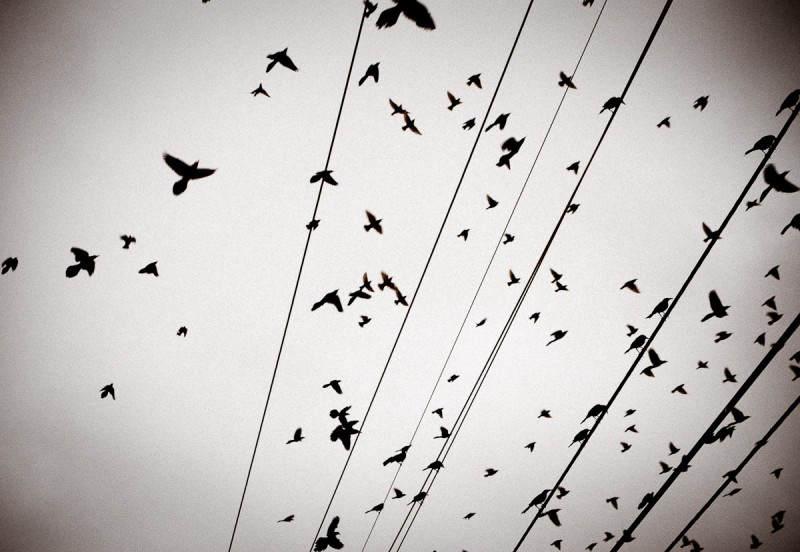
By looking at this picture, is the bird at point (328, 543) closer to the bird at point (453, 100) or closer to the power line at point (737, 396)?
the power line at point (737, 396)

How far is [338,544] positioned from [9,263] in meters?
5.22

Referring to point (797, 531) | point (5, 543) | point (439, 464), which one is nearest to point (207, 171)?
point (439, 464)

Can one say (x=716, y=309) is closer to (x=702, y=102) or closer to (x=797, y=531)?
(x=702, y=102)

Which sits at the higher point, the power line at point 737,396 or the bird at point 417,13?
the bird at point 417,13

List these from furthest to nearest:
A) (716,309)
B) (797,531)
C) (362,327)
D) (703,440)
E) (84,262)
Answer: (797,531), (362,327), (84,262), (716,309), (703,440)

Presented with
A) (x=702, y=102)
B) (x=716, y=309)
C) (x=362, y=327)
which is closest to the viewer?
(x=716, y=309)

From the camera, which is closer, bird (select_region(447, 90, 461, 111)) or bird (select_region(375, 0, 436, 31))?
bird (select_region(375, 0, 436, 31))

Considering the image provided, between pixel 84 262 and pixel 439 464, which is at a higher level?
pixel 84 262

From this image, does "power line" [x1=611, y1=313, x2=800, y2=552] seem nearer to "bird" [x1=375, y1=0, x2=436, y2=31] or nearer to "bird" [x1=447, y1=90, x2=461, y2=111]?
"bird" [x1=375, y1=0, x2=436, y2=31]

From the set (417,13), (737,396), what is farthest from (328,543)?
(417,13)

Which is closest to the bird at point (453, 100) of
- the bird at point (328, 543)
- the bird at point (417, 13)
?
the bird at point (417, 13)

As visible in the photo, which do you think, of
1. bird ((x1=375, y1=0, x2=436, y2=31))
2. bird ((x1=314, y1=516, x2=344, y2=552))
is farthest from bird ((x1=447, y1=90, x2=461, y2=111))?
bird ((x1=314, y1=516, x2=344, y2=552))

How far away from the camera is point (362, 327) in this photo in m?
8.05

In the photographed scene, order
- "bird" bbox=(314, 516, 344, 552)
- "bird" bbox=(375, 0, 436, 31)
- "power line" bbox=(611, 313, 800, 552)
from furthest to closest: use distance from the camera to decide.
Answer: "bird" bbox=(314, 516, 344, 552), "bird" bbox=(375, 0, 436, 31), "power line" bbox=(611, 313, 800, 552)
